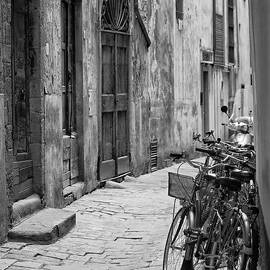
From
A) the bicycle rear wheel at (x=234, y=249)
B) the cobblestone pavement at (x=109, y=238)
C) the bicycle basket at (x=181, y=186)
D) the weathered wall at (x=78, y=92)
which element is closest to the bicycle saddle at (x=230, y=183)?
the bicycle rear wheel at (x=234, y=249)

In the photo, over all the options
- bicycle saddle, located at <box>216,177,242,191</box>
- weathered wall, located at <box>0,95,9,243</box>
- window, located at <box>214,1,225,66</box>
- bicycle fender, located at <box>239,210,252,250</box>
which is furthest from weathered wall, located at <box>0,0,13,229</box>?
window, located at <box>214,1,225,66</box>

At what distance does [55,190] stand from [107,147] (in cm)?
255

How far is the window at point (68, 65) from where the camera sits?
8953mm

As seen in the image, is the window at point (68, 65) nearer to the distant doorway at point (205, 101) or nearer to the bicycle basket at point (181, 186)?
the bicycle basket at point (181, 186)

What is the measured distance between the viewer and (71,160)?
9102 millimetres

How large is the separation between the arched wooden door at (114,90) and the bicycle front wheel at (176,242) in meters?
4.98

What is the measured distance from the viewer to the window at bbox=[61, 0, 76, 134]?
895 cm

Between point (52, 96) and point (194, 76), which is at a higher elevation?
point (194, 76)

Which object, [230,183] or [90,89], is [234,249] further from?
[90,89]

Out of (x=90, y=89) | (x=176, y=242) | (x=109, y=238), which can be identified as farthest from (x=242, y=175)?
(x=90, y=89)

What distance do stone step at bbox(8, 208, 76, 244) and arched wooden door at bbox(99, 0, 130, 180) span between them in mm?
2774

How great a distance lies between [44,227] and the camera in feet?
22.3

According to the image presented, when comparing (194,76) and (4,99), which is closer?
(4,99)

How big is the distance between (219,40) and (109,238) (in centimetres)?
1277
